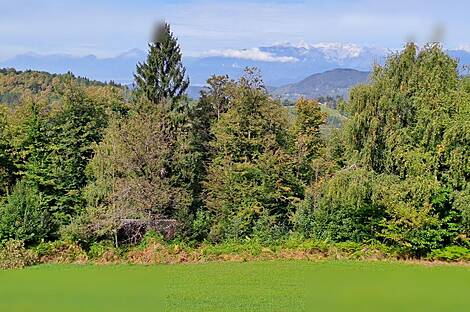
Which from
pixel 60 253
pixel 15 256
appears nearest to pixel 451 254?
pixel 60 253

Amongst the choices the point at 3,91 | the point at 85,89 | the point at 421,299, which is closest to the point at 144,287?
the point at 421,299

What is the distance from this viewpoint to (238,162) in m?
27.3

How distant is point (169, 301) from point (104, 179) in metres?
13.1

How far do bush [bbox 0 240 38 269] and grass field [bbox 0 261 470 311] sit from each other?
32.0 inches

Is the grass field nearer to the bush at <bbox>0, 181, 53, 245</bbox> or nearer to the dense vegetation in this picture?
the dense vegetation

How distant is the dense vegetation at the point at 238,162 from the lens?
20250 mm

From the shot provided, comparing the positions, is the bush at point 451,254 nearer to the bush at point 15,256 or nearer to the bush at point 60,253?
the bush at point 60,253

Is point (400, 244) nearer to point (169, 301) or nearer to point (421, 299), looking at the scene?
point (421, 299)

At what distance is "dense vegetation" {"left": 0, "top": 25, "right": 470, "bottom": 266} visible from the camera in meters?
20.2

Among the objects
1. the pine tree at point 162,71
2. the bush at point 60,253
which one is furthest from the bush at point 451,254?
the pine tree at point 162,71

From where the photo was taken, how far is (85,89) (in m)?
30.1

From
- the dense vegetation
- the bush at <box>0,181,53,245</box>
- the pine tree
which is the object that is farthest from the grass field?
the pine tree

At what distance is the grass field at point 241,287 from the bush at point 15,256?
81 centimetres

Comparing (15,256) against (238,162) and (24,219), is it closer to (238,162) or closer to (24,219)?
(24,219)
